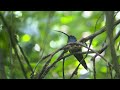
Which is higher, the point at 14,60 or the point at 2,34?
the point at 2,34

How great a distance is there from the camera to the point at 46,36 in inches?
101

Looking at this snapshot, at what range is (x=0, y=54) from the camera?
1.93 m

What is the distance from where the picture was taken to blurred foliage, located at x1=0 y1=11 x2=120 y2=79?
1.98 meters

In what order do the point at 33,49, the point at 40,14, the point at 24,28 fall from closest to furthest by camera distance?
the point at 33,49 → the point at 24,28 → the point at 40,14

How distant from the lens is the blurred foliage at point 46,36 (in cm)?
198

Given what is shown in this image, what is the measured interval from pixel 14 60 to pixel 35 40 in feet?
3.68

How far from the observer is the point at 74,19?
14.5 feet
